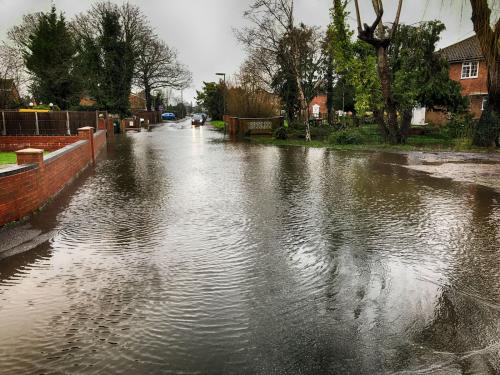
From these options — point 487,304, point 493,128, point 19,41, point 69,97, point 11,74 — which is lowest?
point 487,304

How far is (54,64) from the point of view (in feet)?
118

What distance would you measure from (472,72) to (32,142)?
36.4 m

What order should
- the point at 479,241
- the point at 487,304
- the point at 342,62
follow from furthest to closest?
the point at 342,62, the point at 479,241, the point at 487,304

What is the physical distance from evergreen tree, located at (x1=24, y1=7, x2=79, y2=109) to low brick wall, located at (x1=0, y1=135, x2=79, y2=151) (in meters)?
15.0

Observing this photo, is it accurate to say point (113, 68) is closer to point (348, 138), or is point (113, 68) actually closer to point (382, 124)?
point (348, 138)

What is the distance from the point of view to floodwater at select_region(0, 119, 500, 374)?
349 centimetres

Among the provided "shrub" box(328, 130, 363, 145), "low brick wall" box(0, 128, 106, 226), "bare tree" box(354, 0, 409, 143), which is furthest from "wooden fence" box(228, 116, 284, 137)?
"low brick wall" box(0, 128, 106, 226)

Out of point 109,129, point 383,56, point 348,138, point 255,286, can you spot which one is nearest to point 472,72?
point 383,56

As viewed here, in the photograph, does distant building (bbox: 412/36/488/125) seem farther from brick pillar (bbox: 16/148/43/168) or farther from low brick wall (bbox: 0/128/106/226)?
brick pillar (bbox: 16/148/43/168)

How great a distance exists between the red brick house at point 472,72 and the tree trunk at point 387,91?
17747mm

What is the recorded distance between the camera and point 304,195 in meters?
10.1

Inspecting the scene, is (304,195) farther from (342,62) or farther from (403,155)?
(342,62)

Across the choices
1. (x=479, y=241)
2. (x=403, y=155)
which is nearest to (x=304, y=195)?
(x=479, y=241)

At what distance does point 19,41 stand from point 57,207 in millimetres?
49415
